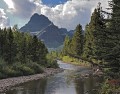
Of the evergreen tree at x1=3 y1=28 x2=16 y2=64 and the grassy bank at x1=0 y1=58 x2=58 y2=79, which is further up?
the evergreen tree at x1=3 y1=28 x2=16 y2=64

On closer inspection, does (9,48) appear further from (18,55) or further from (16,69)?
(16,69)

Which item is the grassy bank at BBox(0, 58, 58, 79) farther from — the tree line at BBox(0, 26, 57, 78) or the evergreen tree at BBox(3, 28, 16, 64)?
the evergreen tree at BBox(3, 28, 16, 64)

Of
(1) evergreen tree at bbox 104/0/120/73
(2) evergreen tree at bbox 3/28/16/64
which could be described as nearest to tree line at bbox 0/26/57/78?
(2) evergreen tree at bbox 3/28/16/64

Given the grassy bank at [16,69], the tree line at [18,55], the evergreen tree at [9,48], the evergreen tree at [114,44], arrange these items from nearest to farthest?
the evergreen tree at [114,44] < the grassy bank at [16,69] < the tree line at [18,55] < the evergreen tree at [9,48]

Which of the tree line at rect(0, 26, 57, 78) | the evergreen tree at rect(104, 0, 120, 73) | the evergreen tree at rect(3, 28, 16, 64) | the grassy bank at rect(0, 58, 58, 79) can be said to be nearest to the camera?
the evergreen tree at rect(104, 0, 120, 73)

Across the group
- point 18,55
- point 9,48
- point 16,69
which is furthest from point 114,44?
point 18,55

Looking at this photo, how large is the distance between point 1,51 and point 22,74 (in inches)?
524

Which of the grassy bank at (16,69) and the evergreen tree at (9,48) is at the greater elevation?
the evergreen tree at (9,48)

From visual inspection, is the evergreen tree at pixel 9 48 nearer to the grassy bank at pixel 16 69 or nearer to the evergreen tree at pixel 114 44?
the grassy bank at pixel 16 69

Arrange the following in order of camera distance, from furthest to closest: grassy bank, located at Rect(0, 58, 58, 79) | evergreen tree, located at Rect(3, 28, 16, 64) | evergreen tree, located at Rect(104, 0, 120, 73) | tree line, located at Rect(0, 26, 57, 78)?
1. evergreen tree, located at Rect(3, 28, 16, 64)
2. tree line, located at Rect(0, 26, 57, 78)
3. grassy bank, located at Rect(0, 58, 58, 79)
4. evergreen tree, located at Rect(104, 0, 120, 73)

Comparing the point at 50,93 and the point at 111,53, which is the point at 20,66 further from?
the point at 111,53

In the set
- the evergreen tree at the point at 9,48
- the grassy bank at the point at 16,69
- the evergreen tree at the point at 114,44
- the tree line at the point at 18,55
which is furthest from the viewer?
the evergreen tree at the point at 9,48

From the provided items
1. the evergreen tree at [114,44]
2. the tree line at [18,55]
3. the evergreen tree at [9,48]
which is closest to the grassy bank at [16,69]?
the tree line at [18,55]

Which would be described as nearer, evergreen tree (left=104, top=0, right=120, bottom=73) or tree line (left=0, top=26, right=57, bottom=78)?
evergreen tree (left=104, top=0, right=120, bottom=73)
